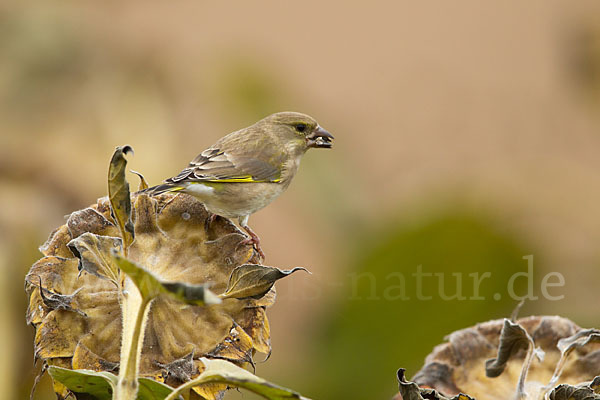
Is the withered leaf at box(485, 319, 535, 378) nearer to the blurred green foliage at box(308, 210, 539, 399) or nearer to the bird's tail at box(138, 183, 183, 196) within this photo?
the bird's tail at box(138, 183, 183, 196)

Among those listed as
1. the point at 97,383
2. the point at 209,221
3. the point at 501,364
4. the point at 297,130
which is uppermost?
the point at 297,130

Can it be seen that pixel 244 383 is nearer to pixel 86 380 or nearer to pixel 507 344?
pixel 86 380

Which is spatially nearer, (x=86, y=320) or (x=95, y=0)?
(x=86, y=320)

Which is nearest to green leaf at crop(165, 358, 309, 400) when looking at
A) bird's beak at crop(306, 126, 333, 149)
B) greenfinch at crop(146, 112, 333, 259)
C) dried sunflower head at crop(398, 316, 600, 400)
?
dried sunflower head at crop(398, 316, 600, 400)

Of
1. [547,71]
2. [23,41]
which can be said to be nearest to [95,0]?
[23,41]

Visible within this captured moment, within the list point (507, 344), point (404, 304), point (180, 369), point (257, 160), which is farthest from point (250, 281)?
point (404, 304)

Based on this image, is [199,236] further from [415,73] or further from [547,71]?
[547,71]
